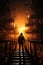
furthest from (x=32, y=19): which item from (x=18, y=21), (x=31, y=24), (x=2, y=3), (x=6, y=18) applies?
(x=2, y=3)

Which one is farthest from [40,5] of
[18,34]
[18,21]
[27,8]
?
[18,34]

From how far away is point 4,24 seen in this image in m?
9.77

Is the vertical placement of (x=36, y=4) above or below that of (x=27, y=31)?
above

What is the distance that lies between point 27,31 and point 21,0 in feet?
7.08

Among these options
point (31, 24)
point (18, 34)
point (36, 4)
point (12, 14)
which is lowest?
point (18, 34)

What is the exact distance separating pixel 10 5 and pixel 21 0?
826 mm

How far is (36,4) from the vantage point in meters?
9.72

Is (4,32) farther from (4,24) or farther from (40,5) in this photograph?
(40,5)

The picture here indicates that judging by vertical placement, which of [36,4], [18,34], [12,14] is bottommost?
[18,34]

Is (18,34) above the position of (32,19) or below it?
below

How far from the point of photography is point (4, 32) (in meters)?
9.66

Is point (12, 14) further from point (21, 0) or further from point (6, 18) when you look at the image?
point (21, 0)

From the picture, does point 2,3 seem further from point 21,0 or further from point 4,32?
point 4,32

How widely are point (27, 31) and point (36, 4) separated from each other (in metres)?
1.92
